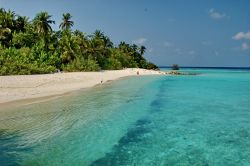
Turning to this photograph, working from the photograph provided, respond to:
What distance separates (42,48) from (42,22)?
7079mm

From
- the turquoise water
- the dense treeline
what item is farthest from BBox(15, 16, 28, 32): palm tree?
the turquoise water

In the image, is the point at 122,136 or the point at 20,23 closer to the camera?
the point at 122,136

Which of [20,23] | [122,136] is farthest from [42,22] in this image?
[122,136]

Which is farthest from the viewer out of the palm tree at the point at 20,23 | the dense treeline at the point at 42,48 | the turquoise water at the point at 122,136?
the palm tree at the point at 20,23

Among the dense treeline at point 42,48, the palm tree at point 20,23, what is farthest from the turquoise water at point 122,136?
the palm tree at point 20,23

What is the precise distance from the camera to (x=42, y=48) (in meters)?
47.0

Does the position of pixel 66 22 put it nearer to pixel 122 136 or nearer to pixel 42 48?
pixel 42 48

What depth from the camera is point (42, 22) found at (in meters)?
51.8

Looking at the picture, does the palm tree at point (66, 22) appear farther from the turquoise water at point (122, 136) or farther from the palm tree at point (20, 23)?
the turquoise water at point (122, 136)

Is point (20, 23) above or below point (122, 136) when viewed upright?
above

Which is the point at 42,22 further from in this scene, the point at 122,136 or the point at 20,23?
the point at 122,136

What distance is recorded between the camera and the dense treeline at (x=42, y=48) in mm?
37156

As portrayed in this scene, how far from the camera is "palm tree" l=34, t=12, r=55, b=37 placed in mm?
51688

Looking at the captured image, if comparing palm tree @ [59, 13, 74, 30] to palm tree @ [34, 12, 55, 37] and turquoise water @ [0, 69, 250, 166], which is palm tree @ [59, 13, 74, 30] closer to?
palm tree @ [34, 12, 55, 37]
